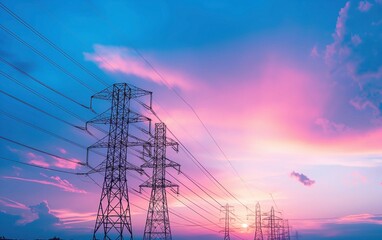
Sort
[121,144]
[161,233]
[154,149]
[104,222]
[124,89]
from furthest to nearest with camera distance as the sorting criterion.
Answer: [154,149] → [161,233] → [124,89] → [121,144] → [104,222]

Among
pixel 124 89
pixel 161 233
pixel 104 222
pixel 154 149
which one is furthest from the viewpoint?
pixel 154 149

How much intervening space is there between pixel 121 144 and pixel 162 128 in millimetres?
13993

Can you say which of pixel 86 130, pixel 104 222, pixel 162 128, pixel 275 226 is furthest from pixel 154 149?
pixel 275 226

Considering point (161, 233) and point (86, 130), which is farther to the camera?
point (161, 233)

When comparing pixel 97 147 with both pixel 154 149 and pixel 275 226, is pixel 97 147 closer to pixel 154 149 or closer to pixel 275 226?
pixel 154 149

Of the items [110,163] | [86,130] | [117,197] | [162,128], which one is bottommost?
[117,197]

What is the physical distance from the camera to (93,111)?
36.8 m

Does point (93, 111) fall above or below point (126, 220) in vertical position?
above

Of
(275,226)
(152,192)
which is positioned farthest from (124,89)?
(275,226)

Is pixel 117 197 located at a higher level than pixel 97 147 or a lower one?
lower

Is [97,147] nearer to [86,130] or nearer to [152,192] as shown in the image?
[86,130]

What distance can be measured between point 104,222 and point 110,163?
5.19m

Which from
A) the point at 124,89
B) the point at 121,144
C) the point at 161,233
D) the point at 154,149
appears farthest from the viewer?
the point at 154,149

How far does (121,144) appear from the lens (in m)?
35.5
